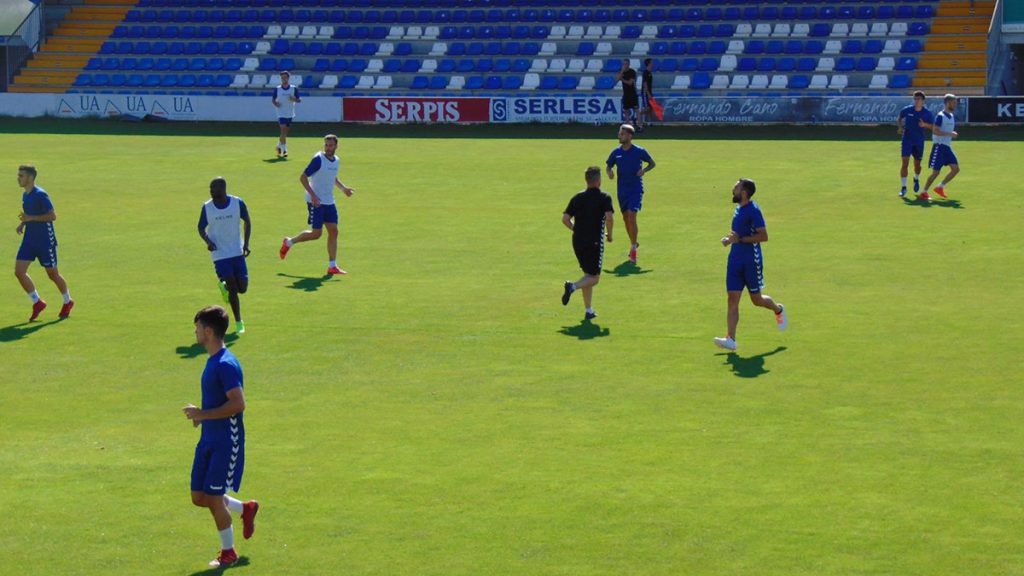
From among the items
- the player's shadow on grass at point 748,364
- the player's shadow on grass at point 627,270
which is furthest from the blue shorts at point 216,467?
the player's shadow on grass at point 627,270

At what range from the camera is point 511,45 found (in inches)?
2067

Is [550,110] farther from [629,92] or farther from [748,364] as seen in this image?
[748,364]

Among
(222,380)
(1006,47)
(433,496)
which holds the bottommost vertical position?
(433,496)

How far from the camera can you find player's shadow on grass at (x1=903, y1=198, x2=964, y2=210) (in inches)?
1112

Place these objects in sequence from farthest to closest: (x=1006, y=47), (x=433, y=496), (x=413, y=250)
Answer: (x=1006, y=47), (x=413, y=250), (x=433, y=496)

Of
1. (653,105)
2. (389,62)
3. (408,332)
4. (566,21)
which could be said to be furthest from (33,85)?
(408,332)

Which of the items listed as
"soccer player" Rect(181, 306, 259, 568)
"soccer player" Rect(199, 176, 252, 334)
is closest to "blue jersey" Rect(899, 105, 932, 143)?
"soccer player" Rect(199, 176, 252, 334)

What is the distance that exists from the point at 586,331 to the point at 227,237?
484 cm

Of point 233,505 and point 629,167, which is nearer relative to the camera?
point 233,505

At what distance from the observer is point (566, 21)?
53688 mm

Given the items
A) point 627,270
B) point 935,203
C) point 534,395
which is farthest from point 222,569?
point 935,203

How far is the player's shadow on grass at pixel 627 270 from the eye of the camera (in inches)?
886

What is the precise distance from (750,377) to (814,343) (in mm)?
2014

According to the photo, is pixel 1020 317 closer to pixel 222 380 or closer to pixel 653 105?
pixel 222 380
